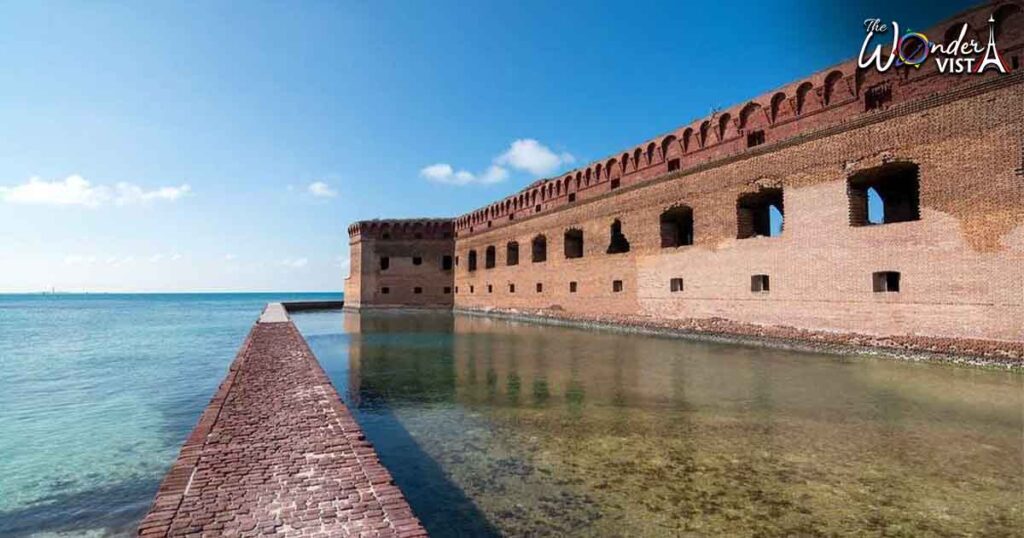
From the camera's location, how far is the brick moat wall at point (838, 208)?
933cm

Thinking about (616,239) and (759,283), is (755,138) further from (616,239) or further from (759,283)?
(616,239)

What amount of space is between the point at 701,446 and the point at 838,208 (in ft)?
29.9

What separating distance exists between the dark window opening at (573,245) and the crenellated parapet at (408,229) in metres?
13.5

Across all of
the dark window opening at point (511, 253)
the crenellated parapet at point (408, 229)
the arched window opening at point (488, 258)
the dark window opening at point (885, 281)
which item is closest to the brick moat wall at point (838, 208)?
the dark window opening at point (885, 281)

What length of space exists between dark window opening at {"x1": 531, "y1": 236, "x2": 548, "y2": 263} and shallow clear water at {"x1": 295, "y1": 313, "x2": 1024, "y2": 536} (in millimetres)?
14485

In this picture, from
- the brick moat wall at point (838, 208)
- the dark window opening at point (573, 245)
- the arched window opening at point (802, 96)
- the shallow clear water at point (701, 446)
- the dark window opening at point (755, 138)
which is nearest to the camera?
the shallow clear water at point (701, 446)

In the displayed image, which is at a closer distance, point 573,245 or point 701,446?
point 701,446

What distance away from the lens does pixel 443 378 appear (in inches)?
354

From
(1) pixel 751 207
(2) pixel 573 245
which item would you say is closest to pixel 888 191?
(1) pixel 751 207

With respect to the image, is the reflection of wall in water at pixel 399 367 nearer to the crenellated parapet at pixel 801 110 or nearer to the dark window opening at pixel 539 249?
the dark window opening at pixel 539 249

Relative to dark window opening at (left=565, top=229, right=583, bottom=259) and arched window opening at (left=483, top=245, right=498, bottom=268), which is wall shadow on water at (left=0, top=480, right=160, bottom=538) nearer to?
dark window opening at (left=565, top=229, right=583, bottom=259)

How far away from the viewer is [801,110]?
13047mm

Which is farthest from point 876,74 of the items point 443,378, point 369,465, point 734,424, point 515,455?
point 369,465

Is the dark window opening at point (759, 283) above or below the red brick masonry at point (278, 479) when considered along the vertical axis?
above
